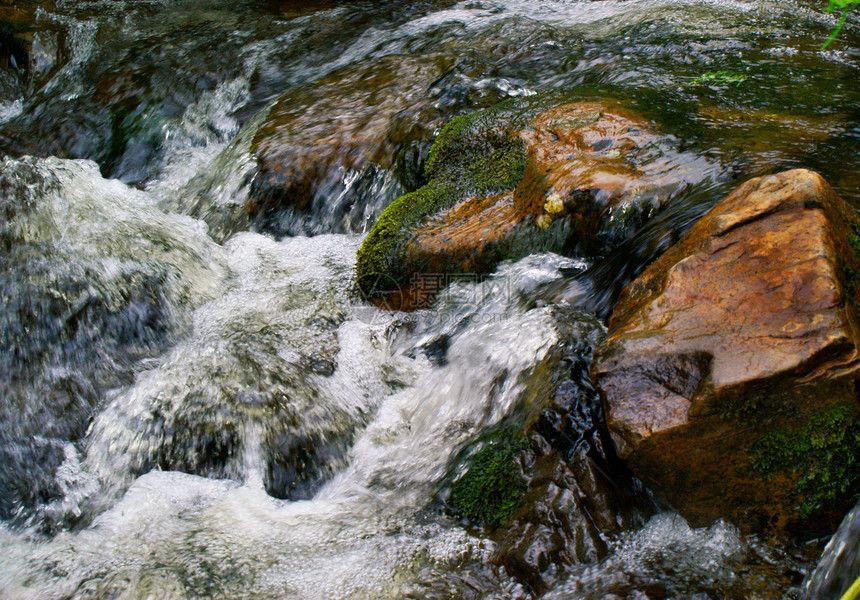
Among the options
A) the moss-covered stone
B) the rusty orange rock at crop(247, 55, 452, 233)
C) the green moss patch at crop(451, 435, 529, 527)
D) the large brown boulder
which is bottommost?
the green moss patch at crop(451, 435, 529, 527)

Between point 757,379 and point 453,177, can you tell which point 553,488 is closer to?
point 757,379

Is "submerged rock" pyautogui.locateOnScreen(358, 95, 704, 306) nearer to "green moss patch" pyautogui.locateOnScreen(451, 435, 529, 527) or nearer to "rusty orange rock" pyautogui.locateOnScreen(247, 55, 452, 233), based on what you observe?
"rusty orange rock" pyautogui.locateOnScreen(247, 55, 452, 233)

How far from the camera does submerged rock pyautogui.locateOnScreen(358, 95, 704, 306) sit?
3846mm

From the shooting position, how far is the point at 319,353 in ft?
13.8

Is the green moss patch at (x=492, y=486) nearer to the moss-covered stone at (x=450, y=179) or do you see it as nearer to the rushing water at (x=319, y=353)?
the rushing water at (x=319, y=353)

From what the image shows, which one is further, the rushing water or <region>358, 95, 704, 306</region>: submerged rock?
<region>358, 95, 704, 306</region>: submerged rock

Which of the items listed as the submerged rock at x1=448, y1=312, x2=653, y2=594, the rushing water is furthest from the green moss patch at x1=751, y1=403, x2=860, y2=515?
the submerged rock at x1=448, y1=312, x2=653, y2=594

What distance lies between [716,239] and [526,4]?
736 cm

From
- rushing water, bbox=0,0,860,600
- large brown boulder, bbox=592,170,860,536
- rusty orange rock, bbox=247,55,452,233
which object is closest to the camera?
large brown boulder, bbox=592,170,860,536

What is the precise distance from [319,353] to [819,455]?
115 inches

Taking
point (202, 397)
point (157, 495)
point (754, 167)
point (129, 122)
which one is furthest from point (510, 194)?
point (129, 122)

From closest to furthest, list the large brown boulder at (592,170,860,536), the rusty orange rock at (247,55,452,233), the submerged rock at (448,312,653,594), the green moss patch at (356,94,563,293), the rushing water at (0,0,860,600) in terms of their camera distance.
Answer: the large brown boulder at (592,170,860,536), the submerged rock at (448,312,653,594), the rushing water at (0,0,860,600), the green moss patch at (356,94,563,293), the rusty orange rock at (247,55,452,233)

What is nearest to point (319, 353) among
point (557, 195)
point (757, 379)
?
point (557, 195)

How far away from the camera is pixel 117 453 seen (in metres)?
3.61
